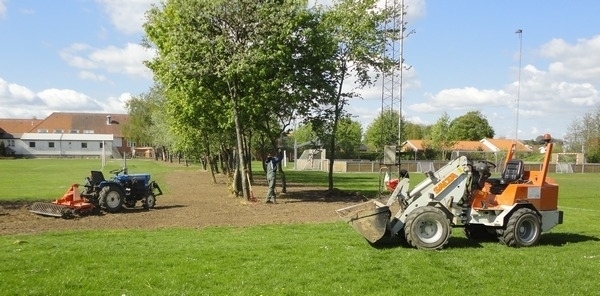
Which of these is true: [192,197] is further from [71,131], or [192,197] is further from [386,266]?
[71,131]

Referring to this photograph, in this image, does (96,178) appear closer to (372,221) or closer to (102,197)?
(102,197)

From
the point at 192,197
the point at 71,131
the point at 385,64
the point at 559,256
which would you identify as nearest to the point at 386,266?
the point at 559,256

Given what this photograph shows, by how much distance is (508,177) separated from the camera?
12.6 meters

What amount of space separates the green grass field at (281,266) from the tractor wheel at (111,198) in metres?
5.04

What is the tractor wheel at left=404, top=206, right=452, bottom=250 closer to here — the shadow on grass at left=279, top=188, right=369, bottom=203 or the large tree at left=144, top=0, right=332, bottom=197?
the large tree at left=144, top=0, right=332, bottom=197

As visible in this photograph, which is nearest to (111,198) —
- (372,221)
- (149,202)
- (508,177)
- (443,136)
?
(149,202)

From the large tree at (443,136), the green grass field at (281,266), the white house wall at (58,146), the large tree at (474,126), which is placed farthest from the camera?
the large tree at (474,126)

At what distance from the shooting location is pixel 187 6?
20.8 meters

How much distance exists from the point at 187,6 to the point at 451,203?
1314 centimetres

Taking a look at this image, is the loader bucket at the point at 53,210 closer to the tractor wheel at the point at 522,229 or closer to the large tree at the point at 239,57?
the large tree at the point at 239,57

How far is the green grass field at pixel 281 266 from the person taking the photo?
8180mm

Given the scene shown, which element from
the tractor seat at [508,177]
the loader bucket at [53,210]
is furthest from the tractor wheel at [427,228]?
the loader bucket at [53,210]

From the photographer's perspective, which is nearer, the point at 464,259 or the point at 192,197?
the point at 464,259

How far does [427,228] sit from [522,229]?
2209 mm
